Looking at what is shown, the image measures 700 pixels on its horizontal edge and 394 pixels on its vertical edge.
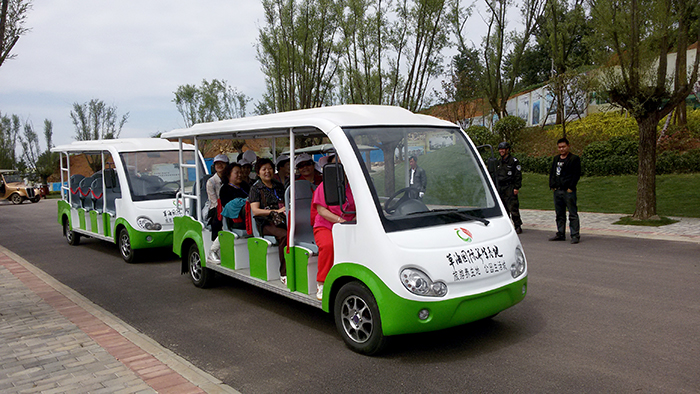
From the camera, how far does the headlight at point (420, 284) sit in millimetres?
4453

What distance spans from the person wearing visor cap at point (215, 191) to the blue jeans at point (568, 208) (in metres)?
6.21

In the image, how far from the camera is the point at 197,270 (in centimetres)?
779

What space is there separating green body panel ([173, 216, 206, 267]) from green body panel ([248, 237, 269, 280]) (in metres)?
1.26

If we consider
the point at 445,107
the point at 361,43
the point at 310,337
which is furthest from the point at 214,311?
the point at 445,107

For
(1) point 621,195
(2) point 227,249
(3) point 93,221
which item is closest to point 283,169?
(2) point 227,249

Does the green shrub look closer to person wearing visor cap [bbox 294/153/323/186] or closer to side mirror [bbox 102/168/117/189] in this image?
side mirror [bbox 102/168/117/189]

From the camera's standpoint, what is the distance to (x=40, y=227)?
56.6ft

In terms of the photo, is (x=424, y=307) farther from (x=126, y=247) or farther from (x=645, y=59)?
(x=645, y=59)

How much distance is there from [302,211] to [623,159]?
63.4 ft

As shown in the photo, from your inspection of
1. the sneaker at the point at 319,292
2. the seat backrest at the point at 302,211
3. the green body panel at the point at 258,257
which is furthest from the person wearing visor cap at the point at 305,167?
the sneaker at the point at 319,292

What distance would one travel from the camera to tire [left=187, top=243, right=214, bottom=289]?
759 centimetres

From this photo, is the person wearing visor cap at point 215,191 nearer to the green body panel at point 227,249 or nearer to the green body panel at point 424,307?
the green body panel at point 227,249

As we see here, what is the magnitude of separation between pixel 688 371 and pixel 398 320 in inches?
87.0

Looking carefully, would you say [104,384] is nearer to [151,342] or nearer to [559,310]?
[151,342]
